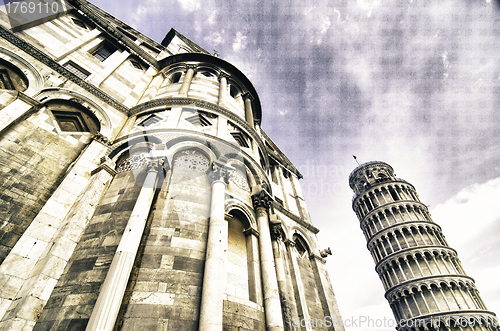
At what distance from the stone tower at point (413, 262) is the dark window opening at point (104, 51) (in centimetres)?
3863

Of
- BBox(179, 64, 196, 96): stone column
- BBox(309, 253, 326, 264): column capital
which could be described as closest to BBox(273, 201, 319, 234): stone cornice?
BBox(309, 253, 326, 264): column capital

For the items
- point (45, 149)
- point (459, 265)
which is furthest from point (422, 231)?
point (45, 149)

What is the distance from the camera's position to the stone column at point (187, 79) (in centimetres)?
1325

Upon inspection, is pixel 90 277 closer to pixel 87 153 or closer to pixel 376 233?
pixel 87 153

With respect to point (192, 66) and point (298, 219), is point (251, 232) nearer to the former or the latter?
point (298, 219)

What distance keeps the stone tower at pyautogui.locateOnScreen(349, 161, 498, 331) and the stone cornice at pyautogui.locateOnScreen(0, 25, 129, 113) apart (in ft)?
118

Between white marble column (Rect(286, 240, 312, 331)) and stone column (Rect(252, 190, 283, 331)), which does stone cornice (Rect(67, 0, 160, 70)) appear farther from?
white marble column (Rect(286, 240, 312, 331))

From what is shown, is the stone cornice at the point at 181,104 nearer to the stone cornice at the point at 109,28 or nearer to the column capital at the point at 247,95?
the column capital at the point at 247,95

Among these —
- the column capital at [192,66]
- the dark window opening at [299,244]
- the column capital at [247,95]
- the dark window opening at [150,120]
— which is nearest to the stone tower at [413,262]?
the dark window opening at [299,244]

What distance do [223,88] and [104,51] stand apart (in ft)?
27.5

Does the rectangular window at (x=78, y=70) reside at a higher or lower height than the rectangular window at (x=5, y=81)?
higher

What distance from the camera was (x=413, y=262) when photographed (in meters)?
32.2

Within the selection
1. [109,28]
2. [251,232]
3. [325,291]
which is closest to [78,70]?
[109,28]

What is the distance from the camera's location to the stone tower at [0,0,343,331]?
18.6ft
